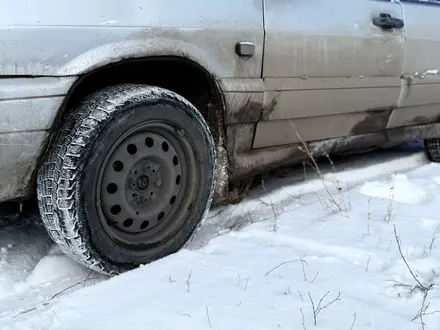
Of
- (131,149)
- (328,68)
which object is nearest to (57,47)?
(131,149)

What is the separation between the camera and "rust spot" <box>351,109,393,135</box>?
385 cm

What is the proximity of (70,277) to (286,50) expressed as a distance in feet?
5.15

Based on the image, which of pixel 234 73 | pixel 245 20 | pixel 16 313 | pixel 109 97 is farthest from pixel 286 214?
pixel 16 313

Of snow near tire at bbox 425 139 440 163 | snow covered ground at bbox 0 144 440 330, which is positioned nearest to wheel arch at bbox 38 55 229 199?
snow covered ground at bbox 0 144 440 330

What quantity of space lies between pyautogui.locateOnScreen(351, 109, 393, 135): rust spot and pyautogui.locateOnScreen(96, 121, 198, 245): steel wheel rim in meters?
1.44

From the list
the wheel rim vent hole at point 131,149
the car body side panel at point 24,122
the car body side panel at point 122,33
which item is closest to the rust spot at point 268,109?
the car body side panel at point 122,33

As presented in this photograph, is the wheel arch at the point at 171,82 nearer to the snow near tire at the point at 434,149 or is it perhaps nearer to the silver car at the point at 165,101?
the silver car at the point at 165,101

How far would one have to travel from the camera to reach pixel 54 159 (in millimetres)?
2400

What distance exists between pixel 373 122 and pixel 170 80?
1.58 meters

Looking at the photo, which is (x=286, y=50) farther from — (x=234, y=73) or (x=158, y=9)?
(x=158, y=9)

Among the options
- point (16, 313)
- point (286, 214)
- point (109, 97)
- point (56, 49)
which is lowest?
point (286, 214)

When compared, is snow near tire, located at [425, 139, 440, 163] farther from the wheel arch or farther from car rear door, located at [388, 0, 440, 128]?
the wheel arch

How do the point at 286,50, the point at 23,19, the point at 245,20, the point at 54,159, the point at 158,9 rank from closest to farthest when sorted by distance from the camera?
1. the point at 23,19
2. the point at 54,159
3. the point at 158,9
4. the point at 245,20
5. the point at 286,50

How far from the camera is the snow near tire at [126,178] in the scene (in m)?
2.39
